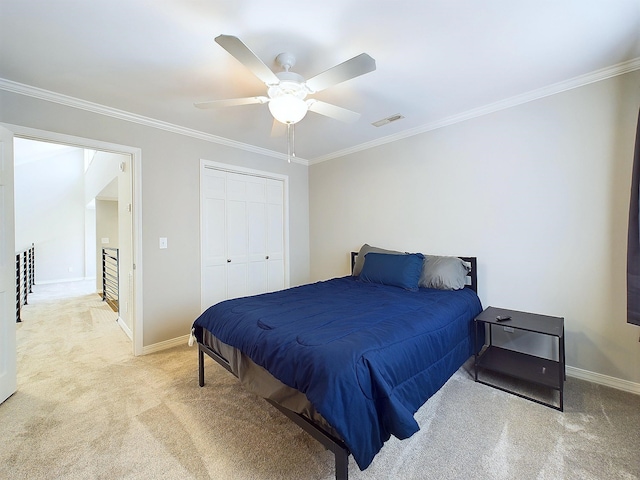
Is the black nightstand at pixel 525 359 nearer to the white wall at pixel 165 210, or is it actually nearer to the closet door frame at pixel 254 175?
the closet door frame at pixel 254 175

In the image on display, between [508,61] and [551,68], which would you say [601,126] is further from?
[508,61]

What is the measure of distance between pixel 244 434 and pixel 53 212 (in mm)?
9097

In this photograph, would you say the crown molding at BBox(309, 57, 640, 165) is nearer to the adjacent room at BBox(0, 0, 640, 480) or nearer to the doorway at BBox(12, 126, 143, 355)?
the adjacent room at BBox(0, 0, 640, 480)

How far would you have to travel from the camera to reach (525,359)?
2.34m

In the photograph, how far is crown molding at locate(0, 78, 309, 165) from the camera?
2262mm

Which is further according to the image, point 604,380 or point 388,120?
point 388,120

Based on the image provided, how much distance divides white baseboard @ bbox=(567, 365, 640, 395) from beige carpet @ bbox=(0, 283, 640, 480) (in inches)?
3.0

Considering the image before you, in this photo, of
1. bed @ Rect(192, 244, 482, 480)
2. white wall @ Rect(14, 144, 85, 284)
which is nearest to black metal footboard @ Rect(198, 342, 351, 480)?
bed @ Rect(192, 244, 482, 480)

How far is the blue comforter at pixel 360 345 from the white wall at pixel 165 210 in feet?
3.75

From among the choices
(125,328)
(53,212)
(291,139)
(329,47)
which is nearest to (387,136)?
(291,139)

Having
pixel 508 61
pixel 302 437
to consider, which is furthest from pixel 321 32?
pixel 302 437

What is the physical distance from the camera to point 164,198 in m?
3.11

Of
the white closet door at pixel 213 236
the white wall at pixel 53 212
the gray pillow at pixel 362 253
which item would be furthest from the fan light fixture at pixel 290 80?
the white wall at pixel 53 212

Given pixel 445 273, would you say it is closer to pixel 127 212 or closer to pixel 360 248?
pixel 360 248
